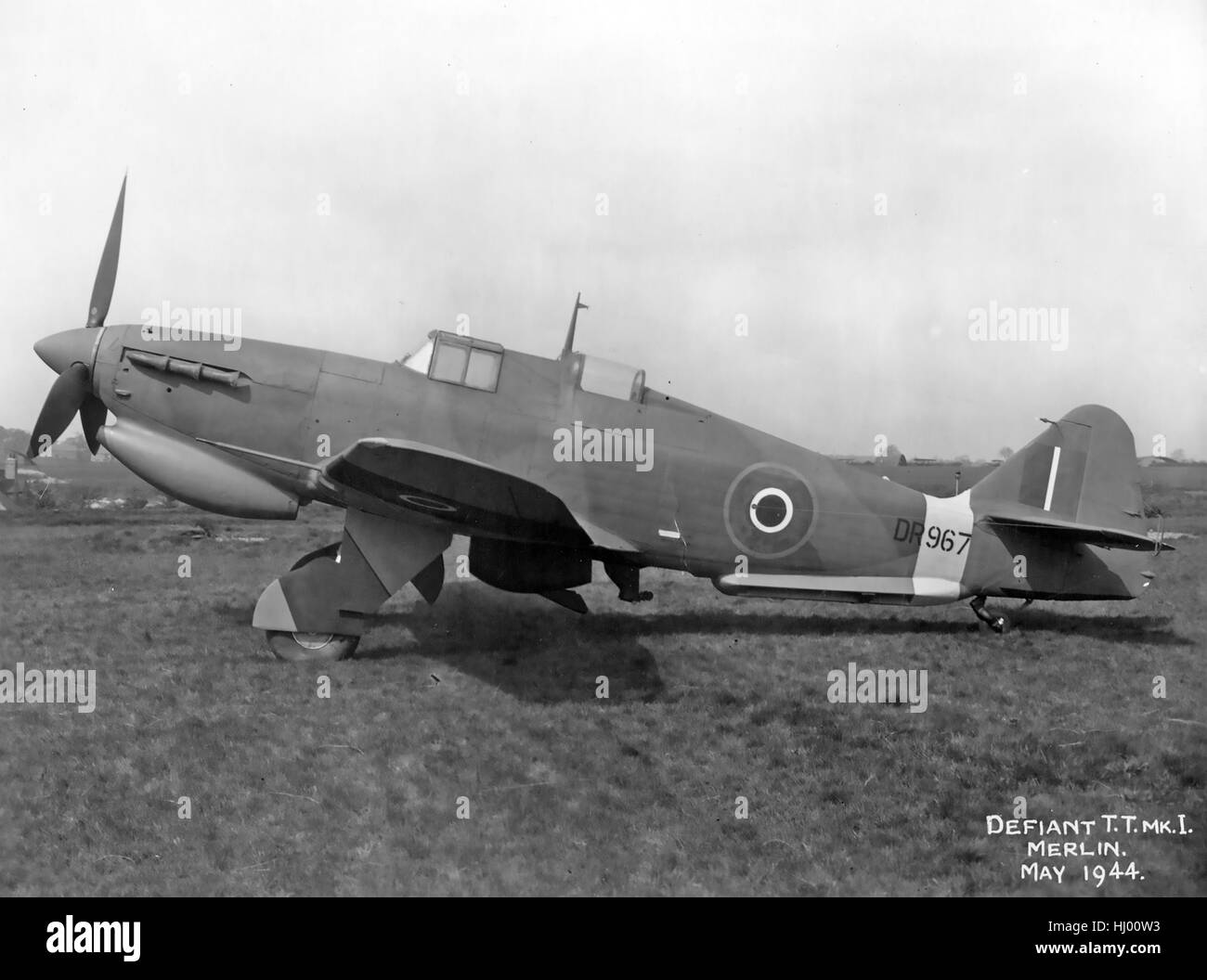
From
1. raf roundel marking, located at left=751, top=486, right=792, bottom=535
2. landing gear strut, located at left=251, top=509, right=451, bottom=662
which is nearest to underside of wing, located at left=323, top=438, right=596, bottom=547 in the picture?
landing gear strut, located at left=251, top=509, right=451, bottom=662

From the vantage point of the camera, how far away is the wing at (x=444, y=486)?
18.5 ft

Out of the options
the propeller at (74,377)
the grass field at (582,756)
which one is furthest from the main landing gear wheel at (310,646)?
the propeller at (74,377)

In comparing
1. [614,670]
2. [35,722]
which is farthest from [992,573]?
[35,722]

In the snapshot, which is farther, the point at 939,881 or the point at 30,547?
the point at 30,547

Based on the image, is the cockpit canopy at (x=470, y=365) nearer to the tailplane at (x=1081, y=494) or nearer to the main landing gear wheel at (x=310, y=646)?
the main landing gear wheel at (x=310, y=646)

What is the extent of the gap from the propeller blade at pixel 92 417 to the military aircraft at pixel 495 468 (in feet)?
0.09

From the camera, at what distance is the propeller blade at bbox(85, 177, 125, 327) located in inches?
298

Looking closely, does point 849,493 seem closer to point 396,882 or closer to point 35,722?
point 396,882

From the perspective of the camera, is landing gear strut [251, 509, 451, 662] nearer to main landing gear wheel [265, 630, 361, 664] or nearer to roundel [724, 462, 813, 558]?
main landing gear wheel [265, 630, 361, 664]

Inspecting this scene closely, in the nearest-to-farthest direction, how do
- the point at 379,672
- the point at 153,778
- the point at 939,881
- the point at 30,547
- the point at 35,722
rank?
the point at 939,881 → the point at 153,778 → the point at 35,722 → the point at 379,672 → the point at 30,547

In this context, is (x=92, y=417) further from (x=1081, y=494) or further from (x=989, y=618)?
(x=1081, y=494)
